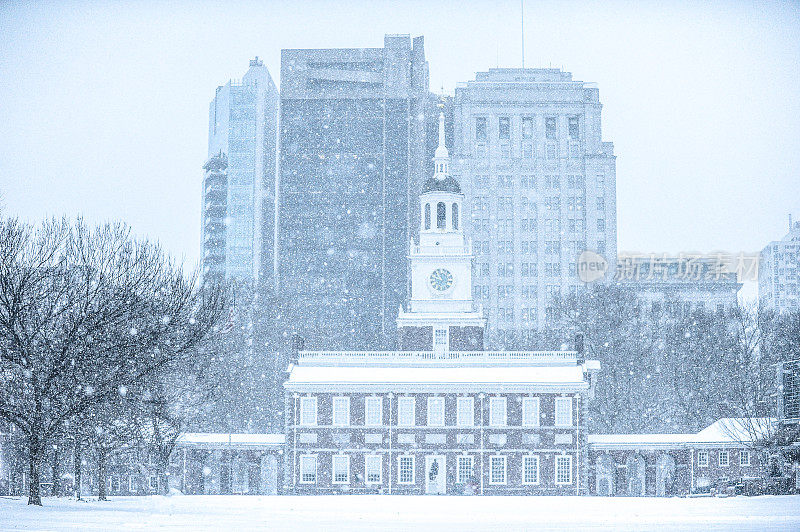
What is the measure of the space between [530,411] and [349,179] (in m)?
93.4

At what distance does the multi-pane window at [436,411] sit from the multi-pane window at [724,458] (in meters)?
14.4

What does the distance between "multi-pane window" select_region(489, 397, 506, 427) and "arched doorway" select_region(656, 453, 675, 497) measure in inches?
342

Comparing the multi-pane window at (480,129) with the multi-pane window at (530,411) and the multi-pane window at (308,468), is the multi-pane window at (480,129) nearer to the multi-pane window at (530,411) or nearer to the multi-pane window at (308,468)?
the multi-pane window at (530,411)

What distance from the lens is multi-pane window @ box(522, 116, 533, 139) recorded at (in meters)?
162

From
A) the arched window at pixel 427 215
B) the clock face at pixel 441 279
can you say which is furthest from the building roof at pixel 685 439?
the arched window at pixel 427 215

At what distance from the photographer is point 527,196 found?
6324 inches

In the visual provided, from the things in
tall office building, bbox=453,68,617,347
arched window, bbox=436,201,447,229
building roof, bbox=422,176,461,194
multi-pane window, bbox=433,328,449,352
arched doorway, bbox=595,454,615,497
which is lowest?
arched doorway, bbox=595,454,615,497

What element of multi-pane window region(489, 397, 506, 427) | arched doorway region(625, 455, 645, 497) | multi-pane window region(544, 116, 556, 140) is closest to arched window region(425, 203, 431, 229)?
multi-pane window region(489, 397, 506, 427)

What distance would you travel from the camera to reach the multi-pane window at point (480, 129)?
16186 cm

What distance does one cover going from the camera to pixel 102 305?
145 feet

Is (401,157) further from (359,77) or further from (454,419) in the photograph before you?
(454,419)

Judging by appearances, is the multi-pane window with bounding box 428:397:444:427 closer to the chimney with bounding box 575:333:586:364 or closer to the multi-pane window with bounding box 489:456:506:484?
the multi-pane window with bounding box 489:456:506:484

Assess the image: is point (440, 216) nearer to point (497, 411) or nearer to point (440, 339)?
point (440, 339)

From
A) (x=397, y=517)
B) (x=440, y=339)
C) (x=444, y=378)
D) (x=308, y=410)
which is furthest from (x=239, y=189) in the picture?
(x=397, y=517)
